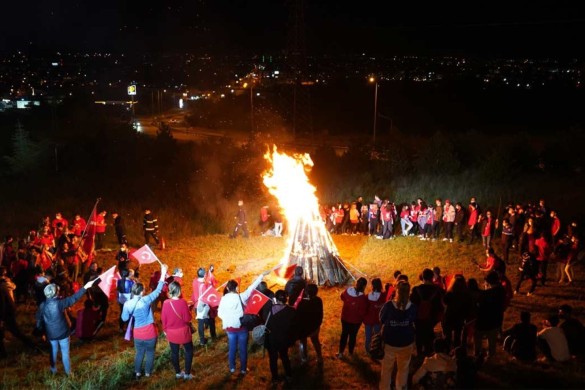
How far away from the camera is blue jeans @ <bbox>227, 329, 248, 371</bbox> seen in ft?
A: 28.3

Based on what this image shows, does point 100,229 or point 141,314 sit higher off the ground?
point 141,314

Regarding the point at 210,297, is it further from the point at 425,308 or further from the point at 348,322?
the point at 425,308

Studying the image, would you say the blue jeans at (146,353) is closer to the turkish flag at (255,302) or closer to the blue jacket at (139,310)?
the blue jacket at (139,310)

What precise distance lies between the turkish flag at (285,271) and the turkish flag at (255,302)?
633 centimetres

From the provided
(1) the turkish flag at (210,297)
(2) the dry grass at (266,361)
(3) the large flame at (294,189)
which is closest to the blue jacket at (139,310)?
(2) the dry grass at (266,361)

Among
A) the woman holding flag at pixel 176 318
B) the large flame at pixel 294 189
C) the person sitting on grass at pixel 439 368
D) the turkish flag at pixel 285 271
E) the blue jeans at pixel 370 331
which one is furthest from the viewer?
the large flame at pixel 294 189

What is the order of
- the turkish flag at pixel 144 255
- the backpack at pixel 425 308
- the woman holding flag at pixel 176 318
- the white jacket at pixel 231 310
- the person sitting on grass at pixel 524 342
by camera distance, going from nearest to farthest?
the woman holding flag at pixel 176 318
the white jacket at pixel 231 310
the person sitting on grass at pixel 524 342
the backpack at pixel 425 308
the turkish flag at pixel 144 255

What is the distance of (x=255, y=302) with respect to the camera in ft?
28.5

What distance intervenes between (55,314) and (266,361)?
368cm

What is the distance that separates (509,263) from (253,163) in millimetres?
16324

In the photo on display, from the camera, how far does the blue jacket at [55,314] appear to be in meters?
8.59

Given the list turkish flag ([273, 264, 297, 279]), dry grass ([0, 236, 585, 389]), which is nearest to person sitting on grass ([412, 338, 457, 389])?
dry grass ([0, 236, 585, 389])

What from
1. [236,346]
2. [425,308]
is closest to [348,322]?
[425,308]

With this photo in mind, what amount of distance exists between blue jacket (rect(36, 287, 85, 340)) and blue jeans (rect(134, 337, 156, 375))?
1246 millimetres
